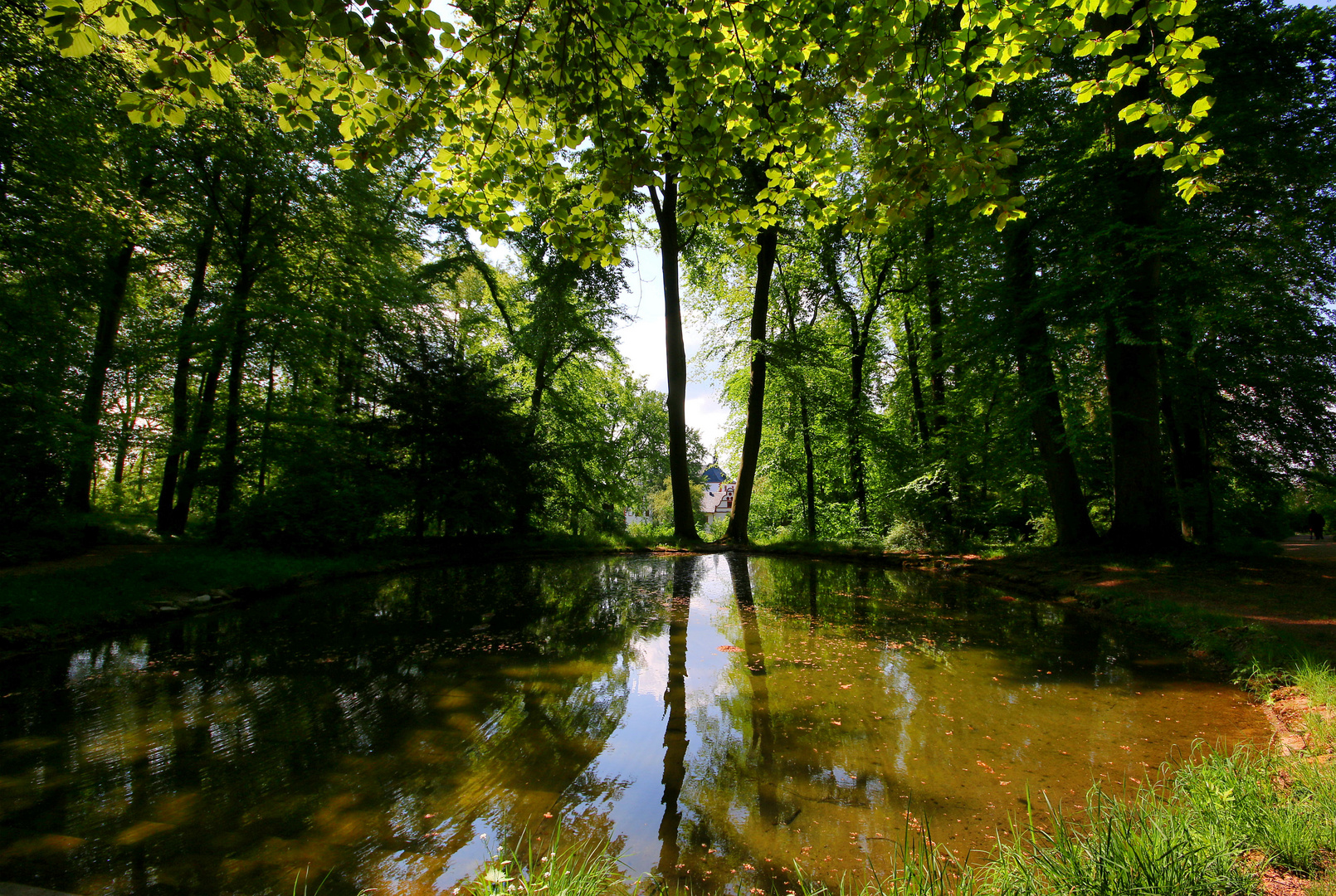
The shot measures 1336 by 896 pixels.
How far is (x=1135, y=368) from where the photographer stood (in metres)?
8.60

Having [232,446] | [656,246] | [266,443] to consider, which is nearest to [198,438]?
[232,446]

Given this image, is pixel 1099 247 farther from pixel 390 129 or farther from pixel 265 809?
pixel 265 809

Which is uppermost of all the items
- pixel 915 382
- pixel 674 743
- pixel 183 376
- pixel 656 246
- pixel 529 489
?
pixel 656 246

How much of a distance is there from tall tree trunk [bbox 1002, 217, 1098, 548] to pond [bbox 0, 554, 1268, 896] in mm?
4731

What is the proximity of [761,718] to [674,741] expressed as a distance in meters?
0.67

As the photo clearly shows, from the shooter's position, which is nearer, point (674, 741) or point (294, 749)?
point (294, 749)

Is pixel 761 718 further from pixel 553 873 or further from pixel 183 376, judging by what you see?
pixel 183 376

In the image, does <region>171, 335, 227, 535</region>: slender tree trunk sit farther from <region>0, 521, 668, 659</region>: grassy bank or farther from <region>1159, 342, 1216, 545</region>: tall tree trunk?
<region>1159, 342, 1216, 545</region>: tall tree trunk

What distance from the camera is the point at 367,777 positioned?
2.81 meters

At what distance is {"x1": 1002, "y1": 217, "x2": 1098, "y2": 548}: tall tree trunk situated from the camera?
9.13 metres

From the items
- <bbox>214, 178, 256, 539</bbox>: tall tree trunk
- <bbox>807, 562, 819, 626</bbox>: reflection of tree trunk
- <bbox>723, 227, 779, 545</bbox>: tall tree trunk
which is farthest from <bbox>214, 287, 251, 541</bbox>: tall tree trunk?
<bbox>723, 227, 779, 545</bbox>: tall tree trunk

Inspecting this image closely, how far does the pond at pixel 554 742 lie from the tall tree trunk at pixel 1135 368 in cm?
406

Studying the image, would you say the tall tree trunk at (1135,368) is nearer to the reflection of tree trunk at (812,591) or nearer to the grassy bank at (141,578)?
the reflection of tree trunk at (812,591)

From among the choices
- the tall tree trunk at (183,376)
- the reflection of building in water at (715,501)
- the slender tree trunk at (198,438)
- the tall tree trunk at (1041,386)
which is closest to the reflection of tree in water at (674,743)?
the tall tree trunk at (1041,386)
